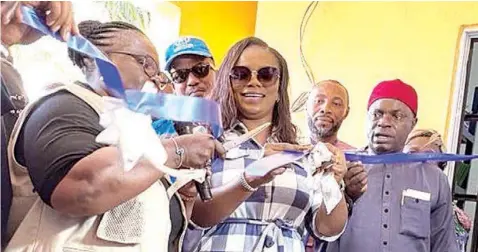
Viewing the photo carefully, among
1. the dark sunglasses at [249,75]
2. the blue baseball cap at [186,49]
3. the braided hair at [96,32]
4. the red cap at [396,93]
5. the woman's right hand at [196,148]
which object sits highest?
the braided hair at [96,32]

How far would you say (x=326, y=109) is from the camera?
213 cm

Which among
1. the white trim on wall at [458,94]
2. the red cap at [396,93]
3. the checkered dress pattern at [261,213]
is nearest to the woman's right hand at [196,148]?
the checkered dress pattern at [261,213]

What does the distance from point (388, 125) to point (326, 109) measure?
1.18ft

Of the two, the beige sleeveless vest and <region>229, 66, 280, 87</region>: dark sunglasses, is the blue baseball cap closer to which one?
<region>229, 66, 280, 87</region>: dark sunglasses

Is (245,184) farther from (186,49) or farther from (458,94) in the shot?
(458,94)

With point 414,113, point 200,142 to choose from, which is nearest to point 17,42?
point 200,142

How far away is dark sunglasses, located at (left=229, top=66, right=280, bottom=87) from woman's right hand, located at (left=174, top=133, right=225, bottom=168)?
49 centimetres

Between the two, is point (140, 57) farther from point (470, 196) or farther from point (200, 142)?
point (470, 196)

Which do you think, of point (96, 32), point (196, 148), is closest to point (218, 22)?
point (96, 32)

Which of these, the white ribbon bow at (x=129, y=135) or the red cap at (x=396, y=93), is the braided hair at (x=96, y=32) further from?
the red cap at (x=396, y=93)

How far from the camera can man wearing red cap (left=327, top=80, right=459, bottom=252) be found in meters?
1.78

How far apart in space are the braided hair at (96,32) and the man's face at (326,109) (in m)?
1.20

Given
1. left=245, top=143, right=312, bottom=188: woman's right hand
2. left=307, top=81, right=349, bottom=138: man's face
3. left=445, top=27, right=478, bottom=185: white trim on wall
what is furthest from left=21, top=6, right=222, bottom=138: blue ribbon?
left=445, top=27, right=478, bottom=185: white trim on wall

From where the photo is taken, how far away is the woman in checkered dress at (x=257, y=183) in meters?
1.21
